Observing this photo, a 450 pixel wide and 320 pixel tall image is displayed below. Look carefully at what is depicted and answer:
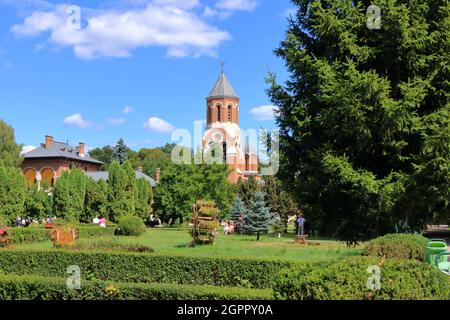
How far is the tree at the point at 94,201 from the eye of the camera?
41781 mm

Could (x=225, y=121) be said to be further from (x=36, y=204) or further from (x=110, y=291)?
(x=110, y=291)

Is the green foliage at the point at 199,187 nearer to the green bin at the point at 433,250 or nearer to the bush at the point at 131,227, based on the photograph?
the bush at the point at 131,227

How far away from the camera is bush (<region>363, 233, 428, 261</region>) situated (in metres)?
9.00

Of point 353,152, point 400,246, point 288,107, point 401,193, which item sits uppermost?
point 288,107

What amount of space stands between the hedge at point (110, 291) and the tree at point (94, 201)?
1335 inches

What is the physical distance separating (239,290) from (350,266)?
219cm

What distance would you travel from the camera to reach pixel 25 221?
43.5 meters

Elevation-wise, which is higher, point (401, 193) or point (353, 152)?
point (353, 152)

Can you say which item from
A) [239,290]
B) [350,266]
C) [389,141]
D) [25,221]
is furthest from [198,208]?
[25,221]

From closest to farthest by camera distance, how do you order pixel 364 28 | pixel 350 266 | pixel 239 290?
pixel 350 266, pixel 239 290, pixel 364 28

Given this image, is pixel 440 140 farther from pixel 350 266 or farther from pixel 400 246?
pixel 350 266

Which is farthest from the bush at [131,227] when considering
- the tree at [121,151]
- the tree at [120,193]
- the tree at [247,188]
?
the tree at [121,151]

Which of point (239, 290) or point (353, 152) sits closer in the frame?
point (239, 290)

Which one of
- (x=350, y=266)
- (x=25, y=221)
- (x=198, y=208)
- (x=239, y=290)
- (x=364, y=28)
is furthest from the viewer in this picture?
(x=25, y=221)
